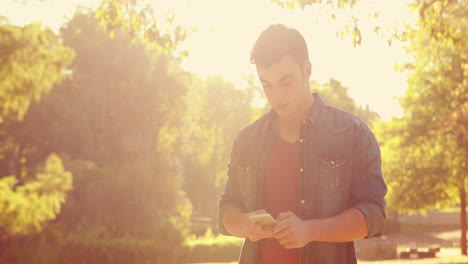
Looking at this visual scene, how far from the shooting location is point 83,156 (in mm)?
37188

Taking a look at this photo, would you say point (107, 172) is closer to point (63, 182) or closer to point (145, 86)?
point (145, 86)

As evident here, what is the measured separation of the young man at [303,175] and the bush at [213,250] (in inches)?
1233

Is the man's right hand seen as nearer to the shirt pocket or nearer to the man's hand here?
the man's hand

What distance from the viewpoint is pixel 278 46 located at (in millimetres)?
2975

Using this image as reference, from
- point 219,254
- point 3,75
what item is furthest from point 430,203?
point 3,75

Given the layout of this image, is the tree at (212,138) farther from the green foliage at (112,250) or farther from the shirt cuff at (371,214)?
the shirt cuff at (371,214)

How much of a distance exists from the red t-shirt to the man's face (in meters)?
0.25

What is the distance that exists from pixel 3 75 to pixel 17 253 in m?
20.1

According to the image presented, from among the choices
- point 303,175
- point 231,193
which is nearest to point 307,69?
point 303,175

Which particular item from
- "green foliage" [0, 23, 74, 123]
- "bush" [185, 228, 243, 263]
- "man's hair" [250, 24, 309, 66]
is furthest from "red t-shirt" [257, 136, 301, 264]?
"bush" [185, 228, 243, 263]

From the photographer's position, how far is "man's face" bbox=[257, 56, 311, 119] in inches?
117

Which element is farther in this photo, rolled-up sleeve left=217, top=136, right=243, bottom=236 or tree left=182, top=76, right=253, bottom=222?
tree left=182, top=76, right=253, bottom=222

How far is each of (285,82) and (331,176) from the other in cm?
59

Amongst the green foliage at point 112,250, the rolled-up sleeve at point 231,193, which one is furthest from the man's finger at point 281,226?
the green foliage at point 112,250
